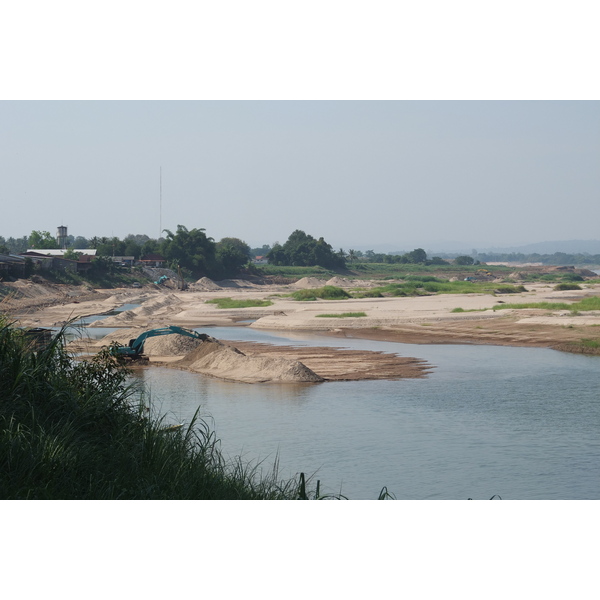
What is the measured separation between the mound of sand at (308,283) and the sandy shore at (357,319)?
740 cm

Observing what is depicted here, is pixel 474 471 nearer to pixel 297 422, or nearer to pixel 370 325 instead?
pixel 297 422

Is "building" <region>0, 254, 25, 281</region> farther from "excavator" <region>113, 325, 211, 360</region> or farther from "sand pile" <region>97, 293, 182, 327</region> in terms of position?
"excavator" <region>113, 325, 211, 360</region>

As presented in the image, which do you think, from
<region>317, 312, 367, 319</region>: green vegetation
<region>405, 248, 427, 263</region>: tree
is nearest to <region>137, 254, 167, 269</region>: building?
<region>317, 312, 367, 319</region>: green vegetation

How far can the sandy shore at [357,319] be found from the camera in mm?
41469

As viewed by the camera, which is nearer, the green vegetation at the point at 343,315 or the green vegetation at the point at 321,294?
the green vegetation at the point at 343,315

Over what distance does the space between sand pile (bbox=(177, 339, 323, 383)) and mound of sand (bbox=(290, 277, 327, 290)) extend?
47168 mm

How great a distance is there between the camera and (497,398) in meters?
26.2

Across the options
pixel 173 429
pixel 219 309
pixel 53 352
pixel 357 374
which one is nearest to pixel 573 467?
pixel 173 429

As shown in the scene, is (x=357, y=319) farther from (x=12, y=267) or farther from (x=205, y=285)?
(x=205, y=285)


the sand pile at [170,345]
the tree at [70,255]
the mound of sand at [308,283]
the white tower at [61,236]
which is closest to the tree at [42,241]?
the white tower at [61,236]

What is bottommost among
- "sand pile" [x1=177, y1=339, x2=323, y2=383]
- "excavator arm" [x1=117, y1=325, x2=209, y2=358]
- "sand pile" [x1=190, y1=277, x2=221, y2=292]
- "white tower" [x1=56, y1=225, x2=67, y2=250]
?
"sand pile" [x1=177, y1=339, x2=323, y2=383]

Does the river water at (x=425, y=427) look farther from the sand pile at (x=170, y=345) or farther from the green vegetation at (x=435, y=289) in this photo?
the green vegetation at (x=435, y=289)

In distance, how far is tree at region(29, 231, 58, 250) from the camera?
257 ft

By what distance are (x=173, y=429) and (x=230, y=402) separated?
43.1 feet
